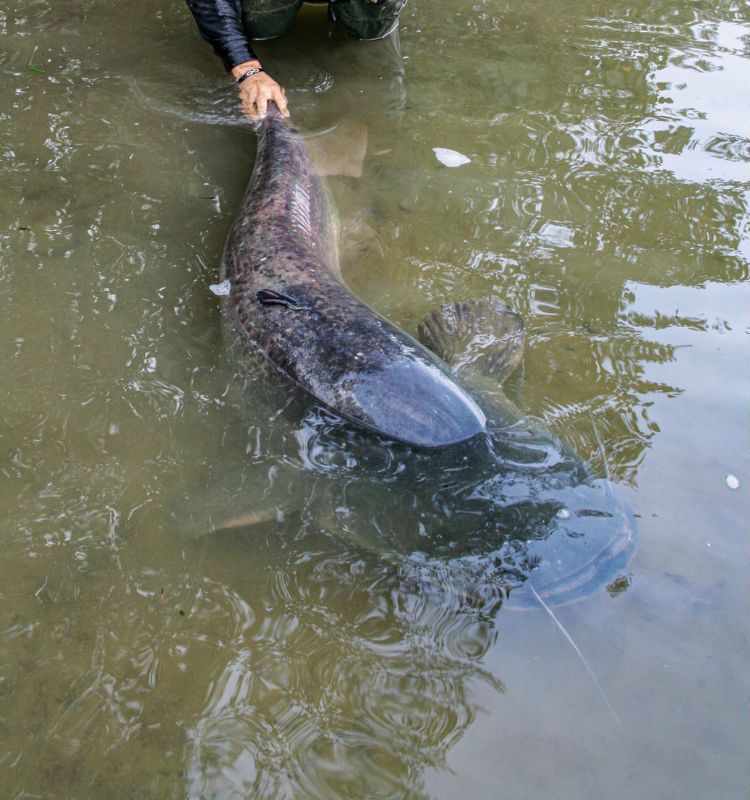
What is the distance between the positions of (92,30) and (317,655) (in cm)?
522

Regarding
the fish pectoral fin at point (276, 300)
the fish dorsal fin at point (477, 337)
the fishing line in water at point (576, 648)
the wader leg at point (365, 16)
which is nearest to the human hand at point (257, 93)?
the wader leg at point (365, 16)

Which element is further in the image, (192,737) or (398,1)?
(398,1)

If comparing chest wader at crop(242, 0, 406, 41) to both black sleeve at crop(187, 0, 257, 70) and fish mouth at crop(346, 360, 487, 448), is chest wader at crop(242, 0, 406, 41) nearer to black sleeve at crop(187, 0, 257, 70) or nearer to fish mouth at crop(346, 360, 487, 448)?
black sleeve at crop(187, 0, 257, 70)

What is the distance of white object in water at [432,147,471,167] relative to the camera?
4473 millimetres

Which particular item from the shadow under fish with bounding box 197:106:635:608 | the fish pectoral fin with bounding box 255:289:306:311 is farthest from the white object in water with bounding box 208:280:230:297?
the fish pectoral fin with bounding box 255:289:306:311

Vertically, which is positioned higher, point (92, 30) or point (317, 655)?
point (92, 30)

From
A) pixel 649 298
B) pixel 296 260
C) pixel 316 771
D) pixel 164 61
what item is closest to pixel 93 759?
pixel 316 771

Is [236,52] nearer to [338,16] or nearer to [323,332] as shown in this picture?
[338,16]

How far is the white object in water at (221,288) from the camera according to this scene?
137 inches

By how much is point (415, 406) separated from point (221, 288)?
134cm

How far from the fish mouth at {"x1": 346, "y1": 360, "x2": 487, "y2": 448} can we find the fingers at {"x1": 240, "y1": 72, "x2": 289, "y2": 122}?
96.7 inches

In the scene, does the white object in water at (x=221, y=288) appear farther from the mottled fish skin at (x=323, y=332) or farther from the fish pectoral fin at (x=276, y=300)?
the fish pectoral fin at (x=276, y=300)

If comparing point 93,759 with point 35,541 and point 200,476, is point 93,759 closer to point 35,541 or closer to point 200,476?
point 35,541

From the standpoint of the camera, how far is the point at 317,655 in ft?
7.61
